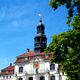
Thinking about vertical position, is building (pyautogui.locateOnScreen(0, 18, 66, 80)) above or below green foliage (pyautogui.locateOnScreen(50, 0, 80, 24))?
above

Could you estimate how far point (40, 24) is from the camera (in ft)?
260

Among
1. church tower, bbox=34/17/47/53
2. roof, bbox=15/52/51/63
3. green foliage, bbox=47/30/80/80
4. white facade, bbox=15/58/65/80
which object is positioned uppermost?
church tower, bbox=34/17/47/53

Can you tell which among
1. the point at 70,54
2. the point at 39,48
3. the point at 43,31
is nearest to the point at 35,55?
the point at 39,48

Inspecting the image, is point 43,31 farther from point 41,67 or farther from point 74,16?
point 74,16

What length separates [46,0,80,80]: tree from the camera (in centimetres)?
2358

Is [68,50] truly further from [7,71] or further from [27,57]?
[7,71]

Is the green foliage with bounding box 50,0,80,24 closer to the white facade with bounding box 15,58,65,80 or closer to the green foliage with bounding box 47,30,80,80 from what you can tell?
the green foliage with bounding box 47,30,80,80

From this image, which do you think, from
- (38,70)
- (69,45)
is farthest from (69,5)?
(38,70)

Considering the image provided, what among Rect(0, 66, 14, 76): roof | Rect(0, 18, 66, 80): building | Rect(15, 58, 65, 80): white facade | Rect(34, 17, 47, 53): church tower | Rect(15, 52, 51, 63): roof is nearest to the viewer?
Rect(15, 58, 65, 80): white facade

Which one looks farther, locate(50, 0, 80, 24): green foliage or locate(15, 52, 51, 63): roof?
locate(15, 52, 51, 63): roof

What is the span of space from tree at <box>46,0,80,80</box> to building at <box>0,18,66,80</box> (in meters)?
43.5

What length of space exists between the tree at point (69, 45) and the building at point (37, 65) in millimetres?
43529

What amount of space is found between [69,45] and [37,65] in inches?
1975

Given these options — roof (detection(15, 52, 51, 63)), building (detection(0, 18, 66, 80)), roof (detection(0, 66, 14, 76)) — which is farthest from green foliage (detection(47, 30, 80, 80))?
roof (detection(0, 66, 14, 76))
